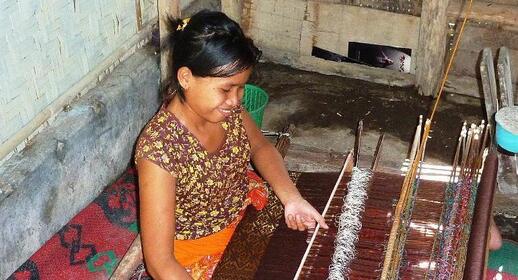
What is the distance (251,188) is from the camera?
116 inches

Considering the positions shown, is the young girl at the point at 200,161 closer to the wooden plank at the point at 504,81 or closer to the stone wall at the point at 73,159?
the stone wall at the point at 73,159

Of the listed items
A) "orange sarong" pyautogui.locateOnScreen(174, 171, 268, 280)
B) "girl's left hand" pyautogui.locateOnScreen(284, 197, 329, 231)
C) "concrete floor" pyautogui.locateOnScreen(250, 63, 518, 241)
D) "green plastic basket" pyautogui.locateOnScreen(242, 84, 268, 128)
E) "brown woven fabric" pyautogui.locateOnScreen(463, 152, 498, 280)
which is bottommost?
"concrete floor" pyautogui.locateOnScreen(250, 63, 518, 241)

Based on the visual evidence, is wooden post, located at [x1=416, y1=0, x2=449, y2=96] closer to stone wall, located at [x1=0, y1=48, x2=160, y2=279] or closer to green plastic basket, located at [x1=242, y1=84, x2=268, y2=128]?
green plastic basket, located at [x1=242, y1=84, x2=268, y2=128]

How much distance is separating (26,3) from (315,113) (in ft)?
10.1

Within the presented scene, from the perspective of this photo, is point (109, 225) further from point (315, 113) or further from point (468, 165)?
point (315, 113)

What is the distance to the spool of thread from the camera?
350cm

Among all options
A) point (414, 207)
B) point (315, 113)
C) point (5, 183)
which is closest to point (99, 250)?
point (5, 183)

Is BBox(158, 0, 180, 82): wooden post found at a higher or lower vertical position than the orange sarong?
higher

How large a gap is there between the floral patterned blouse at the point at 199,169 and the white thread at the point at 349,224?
0.51 meters

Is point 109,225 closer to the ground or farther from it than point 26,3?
closer to the ground

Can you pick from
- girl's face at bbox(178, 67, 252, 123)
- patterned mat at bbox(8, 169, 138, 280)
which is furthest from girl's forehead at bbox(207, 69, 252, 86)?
patterned mat at bbox(8, 169, 138, 280)

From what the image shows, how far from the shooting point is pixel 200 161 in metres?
2.57

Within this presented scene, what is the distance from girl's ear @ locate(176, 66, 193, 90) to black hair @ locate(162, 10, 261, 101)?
2 cm

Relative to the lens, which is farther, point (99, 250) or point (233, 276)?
point (99, 250)
